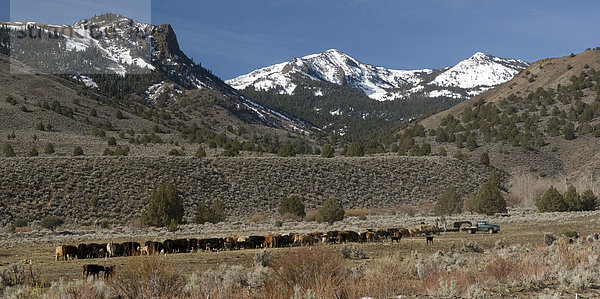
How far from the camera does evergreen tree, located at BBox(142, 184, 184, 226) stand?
139ft

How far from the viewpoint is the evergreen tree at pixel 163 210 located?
42.3m

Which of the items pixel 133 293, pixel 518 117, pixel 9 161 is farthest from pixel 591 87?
pixel 133 293

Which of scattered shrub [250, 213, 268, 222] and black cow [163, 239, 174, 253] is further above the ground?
black cow [163, 239, 174, 253]

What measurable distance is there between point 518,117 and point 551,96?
39.1 ft

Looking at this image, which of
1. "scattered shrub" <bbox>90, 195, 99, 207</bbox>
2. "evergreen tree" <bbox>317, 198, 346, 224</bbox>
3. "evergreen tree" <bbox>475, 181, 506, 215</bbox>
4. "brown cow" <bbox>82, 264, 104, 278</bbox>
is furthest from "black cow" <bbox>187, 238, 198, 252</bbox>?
"evergreen tree" <bbox>475, 181, 506, 215</bbox>

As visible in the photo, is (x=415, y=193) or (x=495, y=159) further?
(x=495, y=159)

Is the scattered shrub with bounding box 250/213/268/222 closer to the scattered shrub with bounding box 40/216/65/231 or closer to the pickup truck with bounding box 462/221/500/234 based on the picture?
the scattered shrub with bounding box 40/216/65/231

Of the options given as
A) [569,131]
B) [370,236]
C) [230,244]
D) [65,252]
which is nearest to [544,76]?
[569,131]

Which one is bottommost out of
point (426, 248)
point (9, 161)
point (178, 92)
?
point (426, 248)

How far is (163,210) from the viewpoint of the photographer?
139 ft

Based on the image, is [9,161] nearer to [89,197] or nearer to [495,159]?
[89,197]

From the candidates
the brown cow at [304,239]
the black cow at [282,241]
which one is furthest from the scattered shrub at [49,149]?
the brown cow at [304,239]

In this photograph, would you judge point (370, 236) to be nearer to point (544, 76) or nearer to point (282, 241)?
point (282, 241)

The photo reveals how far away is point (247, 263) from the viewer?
2025 cm
